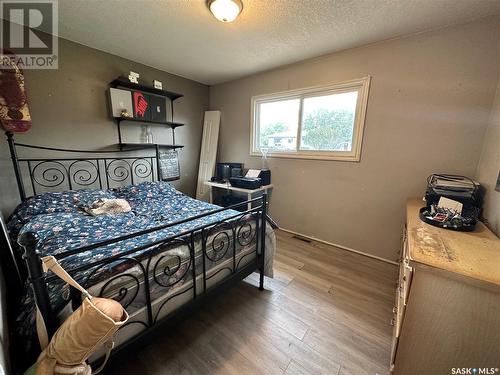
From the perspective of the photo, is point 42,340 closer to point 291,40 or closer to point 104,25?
point 104,25

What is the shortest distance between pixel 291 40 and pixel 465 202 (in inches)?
85.0

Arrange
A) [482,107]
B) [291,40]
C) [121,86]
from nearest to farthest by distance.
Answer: [482,107], [291,40], [121,86]

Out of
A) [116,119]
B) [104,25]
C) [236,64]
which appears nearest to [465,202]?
[236,64]

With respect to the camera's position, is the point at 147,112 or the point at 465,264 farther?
the point at 147,112

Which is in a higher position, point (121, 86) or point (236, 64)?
point (236, 64)

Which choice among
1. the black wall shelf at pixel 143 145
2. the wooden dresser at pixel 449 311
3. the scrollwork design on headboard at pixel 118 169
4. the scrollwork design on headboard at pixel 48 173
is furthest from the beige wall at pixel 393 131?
the scrollwork design on headboard at pixel 48 173

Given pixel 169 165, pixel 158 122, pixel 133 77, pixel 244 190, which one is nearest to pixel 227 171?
pixel 244 190

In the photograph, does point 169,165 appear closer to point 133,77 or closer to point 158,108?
point 158,108

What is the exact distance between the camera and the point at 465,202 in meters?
1.47

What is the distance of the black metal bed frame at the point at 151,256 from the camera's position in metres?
0.76

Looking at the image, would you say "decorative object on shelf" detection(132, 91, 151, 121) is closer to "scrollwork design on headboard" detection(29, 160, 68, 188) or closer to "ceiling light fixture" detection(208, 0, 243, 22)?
"scrollwork design on headboard" detection(29, 160, 68, 188)

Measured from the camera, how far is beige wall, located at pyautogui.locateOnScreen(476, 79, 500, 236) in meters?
1.30

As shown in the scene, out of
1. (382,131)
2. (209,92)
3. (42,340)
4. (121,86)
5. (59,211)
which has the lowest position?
(42,340)

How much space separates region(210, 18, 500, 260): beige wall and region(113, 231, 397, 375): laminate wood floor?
71 centimetres
